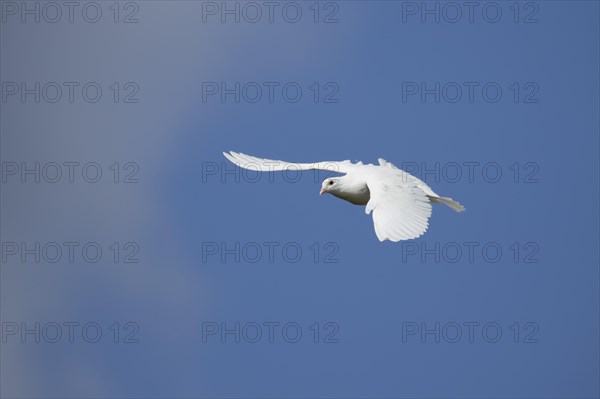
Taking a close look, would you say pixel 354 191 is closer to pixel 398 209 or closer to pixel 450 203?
pixel 450 203

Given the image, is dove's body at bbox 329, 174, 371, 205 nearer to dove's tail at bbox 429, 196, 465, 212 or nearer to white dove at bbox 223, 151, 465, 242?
white dove at bbox 223, 151, 465, 242

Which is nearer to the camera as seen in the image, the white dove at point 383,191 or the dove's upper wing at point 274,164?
the white dove at point 383,191

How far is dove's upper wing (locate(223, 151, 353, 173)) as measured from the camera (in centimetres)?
1543

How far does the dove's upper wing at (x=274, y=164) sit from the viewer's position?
15431 millimetres

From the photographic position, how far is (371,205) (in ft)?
41.0

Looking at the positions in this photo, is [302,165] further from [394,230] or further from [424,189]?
[394,230]

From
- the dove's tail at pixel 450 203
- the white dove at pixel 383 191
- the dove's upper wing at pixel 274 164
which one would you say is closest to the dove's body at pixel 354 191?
the white dove at pixel 383 191

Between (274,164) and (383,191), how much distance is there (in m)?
3.28

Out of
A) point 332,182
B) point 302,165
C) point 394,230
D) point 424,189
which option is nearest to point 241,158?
point 302,165

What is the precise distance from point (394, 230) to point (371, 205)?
0.70 metres

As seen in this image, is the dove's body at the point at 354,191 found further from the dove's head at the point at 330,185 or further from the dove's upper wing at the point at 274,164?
the dove's upper wing at the point at 274,164

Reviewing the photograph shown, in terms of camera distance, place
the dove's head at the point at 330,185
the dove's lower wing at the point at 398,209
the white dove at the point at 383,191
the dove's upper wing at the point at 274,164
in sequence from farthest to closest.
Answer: the dove's upper wing at the point at 274,164, the dove's head at the point at 330,185, the white dove at the point at 383,191, the dove's lower wing at the point at 398,209

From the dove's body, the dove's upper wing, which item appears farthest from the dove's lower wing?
the dove's upper wing

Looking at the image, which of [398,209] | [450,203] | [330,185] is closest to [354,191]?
[330,185]
